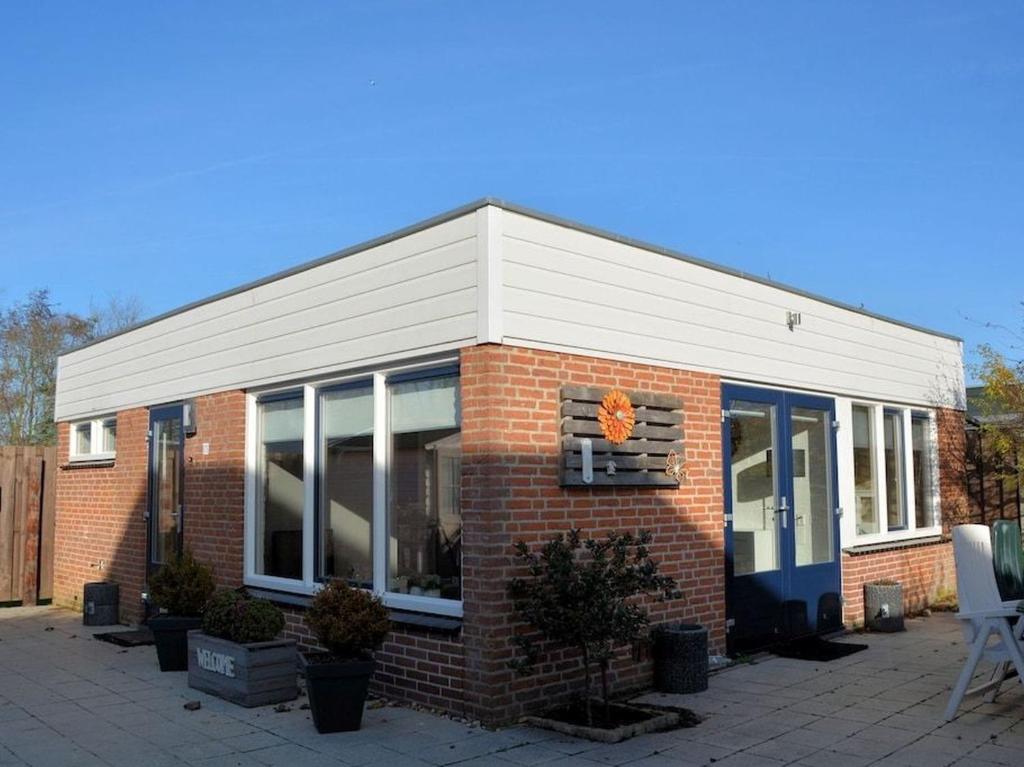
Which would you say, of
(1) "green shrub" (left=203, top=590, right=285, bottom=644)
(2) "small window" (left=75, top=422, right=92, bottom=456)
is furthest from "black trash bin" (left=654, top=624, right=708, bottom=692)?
(2) "small window" (left=75, top=422, right=92, bottom=456)

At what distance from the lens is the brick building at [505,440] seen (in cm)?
622

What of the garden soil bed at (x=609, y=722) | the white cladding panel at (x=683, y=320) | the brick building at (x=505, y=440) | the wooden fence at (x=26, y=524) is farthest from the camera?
the wooden fence at (x=26, y=524)

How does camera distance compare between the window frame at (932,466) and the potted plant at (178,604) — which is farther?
the window frame at (932,466)

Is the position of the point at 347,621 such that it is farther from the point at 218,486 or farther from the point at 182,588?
the point at 218,486

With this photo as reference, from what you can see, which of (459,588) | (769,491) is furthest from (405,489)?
(769,491)

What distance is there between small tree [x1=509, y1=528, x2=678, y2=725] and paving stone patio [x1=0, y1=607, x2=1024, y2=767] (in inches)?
22.0

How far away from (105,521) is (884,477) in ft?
29.4

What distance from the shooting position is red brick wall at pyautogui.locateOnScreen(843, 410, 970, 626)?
31.2ft

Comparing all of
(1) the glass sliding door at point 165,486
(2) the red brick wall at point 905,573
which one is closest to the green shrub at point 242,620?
(1) the glass sliding door at point 165,486

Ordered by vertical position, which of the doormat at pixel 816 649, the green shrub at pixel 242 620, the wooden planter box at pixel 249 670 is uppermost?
the green shrub at pixel 242 620

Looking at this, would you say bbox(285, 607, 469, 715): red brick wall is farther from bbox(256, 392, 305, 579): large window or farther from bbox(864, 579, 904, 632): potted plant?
bbox(864, 579, 904, 632): potted plant

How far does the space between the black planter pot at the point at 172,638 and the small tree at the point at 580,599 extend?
3.26 meters

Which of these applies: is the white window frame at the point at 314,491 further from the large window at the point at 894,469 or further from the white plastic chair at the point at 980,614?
the large window at the point at 894,469

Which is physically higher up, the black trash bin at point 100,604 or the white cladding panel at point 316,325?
the white cladding panel at point 316,325
